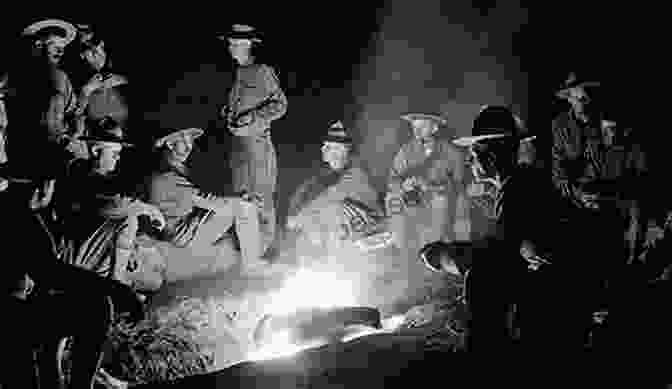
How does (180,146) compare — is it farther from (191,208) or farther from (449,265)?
(449,265)

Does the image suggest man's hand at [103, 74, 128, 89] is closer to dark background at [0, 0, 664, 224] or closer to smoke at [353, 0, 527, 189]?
dark background at [0, 0, 664, 224]

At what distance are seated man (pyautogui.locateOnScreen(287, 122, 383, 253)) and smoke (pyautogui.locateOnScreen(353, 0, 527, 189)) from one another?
1.89 meters

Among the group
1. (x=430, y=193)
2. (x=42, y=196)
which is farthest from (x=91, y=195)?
(x=430, y=193)

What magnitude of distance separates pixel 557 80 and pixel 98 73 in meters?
7.29

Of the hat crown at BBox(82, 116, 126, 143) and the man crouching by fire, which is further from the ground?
the hat crown at BBox(82, 116, 126, 143)

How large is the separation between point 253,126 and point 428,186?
7.61 ft

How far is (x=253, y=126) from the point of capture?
850cm

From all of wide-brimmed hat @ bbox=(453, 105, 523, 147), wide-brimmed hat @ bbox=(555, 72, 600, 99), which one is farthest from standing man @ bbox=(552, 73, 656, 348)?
wide-brimmed hat @ bbox=(453, 105, 523, 147)

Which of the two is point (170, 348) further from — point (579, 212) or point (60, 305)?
point (579, 212)

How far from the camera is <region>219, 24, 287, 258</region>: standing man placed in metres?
8.49

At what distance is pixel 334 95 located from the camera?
1085 cm

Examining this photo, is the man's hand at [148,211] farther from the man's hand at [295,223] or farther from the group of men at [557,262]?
the group of men at [557,262]

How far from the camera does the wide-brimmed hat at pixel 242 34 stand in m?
8.47

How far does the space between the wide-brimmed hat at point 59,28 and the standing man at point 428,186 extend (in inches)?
166
